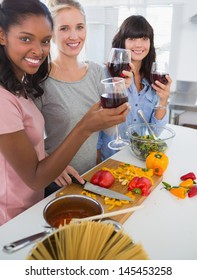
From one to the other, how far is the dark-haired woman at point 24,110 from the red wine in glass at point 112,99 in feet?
0.12

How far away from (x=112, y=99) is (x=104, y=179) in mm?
328

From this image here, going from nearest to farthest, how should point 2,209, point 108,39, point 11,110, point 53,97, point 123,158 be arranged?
point 11,110
point 2,209
point 53,97
point 123,158
point 108,39

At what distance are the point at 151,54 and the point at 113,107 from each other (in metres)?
1.11

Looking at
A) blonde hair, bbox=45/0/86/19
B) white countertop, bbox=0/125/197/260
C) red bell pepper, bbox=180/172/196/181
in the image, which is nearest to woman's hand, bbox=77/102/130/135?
white countertop, bbox=0/125/197/260

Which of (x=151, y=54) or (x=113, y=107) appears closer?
(x=113, y=107)

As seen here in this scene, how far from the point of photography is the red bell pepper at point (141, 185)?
3.53ft

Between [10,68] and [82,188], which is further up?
[10,68]

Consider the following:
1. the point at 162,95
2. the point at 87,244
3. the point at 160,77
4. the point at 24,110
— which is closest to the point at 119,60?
the point at 160,77

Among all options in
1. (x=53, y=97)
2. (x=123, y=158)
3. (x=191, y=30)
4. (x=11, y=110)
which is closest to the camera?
(x=11, y=110)

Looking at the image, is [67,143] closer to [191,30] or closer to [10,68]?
[10,68]

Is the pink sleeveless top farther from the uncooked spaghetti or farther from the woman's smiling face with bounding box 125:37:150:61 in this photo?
the woman's smiling face with bounding box 125:37:150:61

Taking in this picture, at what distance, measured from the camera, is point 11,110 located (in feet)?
3.14

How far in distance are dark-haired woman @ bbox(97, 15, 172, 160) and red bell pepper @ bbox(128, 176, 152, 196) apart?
655mm

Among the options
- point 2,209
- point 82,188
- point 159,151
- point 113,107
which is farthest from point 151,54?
point 2,209
